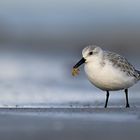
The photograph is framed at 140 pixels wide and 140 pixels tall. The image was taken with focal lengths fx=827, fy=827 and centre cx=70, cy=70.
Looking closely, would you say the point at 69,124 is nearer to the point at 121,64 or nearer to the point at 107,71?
the point at 107,71

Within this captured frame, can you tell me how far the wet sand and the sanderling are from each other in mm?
1290

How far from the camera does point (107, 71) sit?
476 inches

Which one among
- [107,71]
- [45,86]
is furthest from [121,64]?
[45,86]

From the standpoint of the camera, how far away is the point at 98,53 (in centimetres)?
1252

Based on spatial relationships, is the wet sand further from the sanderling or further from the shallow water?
the shallow water

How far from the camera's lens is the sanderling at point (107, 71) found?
12078mm

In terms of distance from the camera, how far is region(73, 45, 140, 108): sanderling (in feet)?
39.6

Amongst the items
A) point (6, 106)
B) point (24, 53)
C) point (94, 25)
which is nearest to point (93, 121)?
point (6, 106)

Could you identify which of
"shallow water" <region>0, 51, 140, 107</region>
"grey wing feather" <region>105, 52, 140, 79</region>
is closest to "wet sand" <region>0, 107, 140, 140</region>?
"grey wing feather" <region>105, 52, 140, 79</region>

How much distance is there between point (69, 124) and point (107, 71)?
2845 mm

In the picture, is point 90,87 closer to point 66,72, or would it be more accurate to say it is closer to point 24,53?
point 66,72

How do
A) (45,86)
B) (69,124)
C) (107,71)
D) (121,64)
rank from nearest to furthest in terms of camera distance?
(69,124)
(107,71)
(121,64)
(45,86)

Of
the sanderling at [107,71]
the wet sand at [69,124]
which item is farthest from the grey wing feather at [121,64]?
the wet sand at [69,124]

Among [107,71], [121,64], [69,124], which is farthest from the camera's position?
[121,64]
